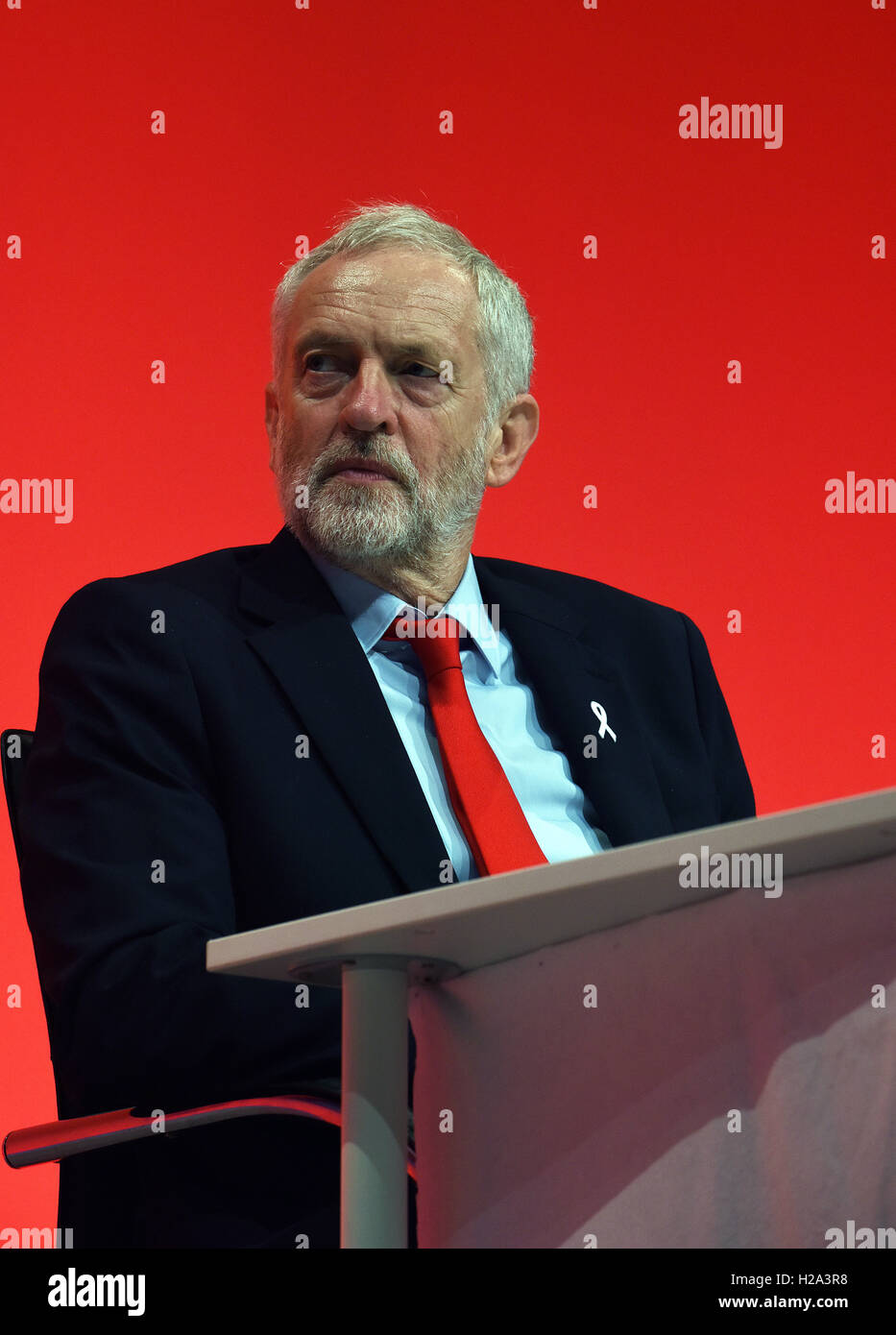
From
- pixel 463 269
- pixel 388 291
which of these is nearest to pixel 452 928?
pixel 388 291

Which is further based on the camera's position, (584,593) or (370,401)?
(584,593)

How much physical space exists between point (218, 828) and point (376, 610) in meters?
0.40

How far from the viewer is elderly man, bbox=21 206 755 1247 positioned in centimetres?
148

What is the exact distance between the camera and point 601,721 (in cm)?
201

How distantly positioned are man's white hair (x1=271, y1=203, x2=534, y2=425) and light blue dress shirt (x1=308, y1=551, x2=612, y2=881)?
0.36 m

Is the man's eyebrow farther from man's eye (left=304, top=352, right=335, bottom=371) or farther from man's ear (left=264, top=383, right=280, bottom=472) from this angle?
man's ear (left=264, top=383, right=280, bottom=472)

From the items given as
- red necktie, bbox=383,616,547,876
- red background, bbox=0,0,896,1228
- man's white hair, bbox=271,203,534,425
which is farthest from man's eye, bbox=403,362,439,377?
red background, bbox=0,0,896,1228

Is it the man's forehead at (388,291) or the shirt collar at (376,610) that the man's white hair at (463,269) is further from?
the shirt collar at (376,610)

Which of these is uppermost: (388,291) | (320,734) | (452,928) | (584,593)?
(388,291)

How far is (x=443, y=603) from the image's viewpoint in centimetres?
210

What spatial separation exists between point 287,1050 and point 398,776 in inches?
15.1

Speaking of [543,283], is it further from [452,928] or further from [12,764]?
[452,928]

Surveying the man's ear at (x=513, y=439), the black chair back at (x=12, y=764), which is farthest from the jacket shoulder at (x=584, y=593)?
the black chair back at (x=12, y=764)

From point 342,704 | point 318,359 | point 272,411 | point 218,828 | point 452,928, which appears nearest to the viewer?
point 452,928
